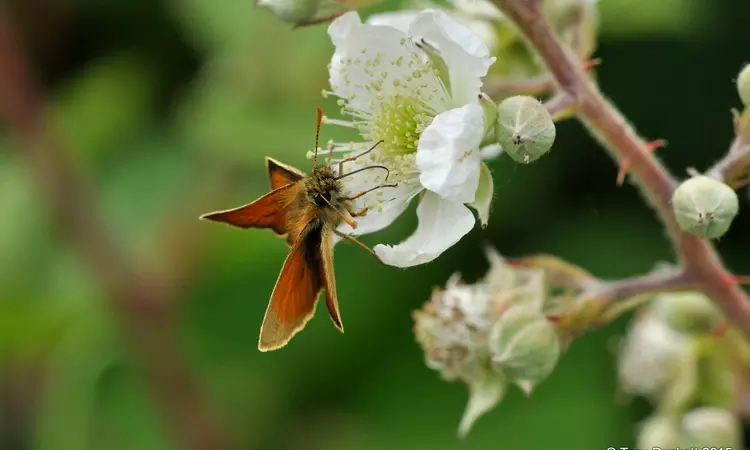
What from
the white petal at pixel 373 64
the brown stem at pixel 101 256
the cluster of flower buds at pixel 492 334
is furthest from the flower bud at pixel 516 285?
the brown stem at pixel 101 256

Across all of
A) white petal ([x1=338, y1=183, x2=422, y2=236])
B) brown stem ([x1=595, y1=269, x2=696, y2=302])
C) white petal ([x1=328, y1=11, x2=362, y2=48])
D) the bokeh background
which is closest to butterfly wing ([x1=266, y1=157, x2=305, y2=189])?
white petal ([x1=338, y1=183, x2=422, y2=236])

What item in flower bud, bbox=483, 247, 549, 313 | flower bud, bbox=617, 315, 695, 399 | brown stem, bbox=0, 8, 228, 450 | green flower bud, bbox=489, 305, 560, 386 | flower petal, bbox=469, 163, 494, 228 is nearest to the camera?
flower petal, bbox=469, 163, 494, 228

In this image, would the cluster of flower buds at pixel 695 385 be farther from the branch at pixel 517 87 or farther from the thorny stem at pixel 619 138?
the branch at pixel 517 87

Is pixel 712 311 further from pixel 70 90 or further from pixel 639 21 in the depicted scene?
pixel 70 90

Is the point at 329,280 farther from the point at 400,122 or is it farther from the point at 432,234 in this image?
the point at 400,122

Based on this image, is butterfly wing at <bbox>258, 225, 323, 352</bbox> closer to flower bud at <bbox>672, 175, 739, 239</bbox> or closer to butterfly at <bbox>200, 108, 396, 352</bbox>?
Answer: butterfly at <bbox>200, 108, 396, 352</bbox>

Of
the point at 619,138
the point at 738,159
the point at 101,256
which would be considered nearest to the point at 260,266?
the point at 101,256
